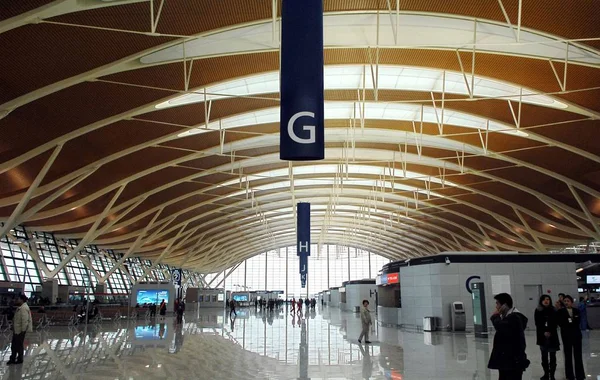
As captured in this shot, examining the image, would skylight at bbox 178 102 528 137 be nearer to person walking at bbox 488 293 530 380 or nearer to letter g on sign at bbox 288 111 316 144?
letter g on sign at bbox 288 111 316 144

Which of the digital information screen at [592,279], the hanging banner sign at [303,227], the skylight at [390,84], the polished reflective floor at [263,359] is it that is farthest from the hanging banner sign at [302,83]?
the digital information screen at [592,279]

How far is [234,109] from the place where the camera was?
28.2 metres

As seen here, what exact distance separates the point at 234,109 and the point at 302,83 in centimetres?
1991

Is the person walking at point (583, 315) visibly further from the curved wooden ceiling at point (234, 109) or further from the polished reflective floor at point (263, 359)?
the curved wooden ceiling at point (234, 109)

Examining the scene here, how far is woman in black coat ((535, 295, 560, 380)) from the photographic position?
10.4 m

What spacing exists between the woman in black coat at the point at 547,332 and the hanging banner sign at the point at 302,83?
5790 mm

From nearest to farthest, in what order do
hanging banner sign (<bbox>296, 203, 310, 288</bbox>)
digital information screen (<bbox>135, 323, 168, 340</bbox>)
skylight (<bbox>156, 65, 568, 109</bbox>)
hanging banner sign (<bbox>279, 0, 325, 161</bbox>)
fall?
1. hanging banner sign (<bbox>279, 0, 325, 161</bbox>)
2. digital information screen (<bbox>135, 323, 168, 340</bbox>)
3. skylight (<bbox>156, 65, 568, 109</bbox>)
4. hanging banner sign (<bbox>296, 203, 310, 288</bbox>)

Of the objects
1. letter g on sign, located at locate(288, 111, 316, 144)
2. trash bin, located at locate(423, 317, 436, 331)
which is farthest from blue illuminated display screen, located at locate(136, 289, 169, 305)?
letter g on sign, located at locate(288, 111, 316, 144)

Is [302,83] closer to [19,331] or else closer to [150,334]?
[19,331]

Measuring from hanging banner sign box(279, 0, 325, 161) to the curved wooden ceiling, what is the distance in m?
7.52

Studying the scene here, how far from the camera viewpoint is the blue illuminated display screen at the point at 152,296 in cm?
4681

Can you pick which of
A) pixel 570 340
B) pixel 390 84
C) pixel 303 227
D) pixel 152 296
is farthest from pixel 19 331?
pixel 152 296

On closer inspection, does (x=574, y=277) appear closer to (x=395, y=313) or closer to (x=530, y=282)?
(x=530, y=282)

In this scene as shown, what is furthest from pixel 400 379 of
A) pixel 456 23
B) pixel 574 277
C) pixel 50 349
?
pixel 574 277
